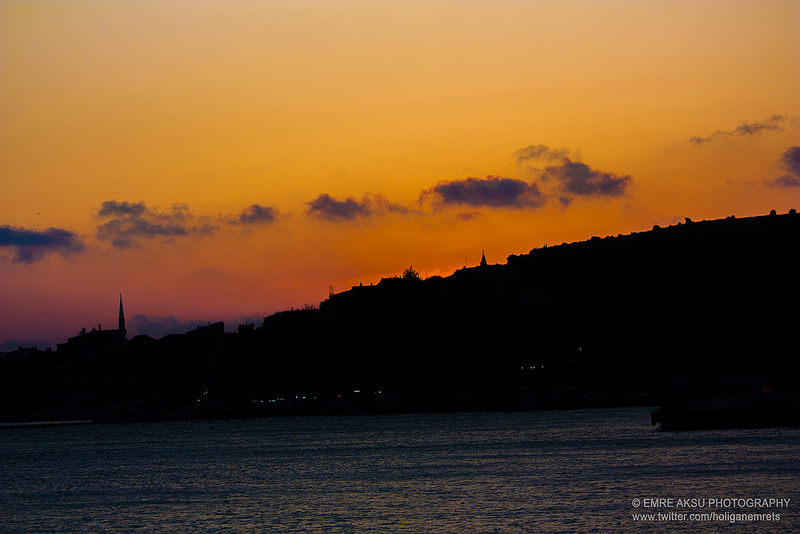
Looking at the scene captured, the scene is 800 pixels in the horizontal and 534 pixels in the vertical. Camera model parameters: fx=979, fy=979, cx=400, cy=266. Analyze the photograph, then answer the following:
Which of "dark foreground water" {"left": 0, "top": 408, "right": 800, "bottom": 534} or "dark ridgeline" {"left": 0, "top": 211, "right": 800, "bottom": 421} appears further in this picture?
"dark ridgeline" {"left": 0, "top": 211, "right": 800, "bottom": 421}

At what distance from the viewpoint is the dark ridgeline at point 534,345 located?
5787 inches

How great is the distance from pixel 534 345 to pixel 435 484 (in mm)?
117830

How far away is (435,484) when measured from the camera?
51.3 m

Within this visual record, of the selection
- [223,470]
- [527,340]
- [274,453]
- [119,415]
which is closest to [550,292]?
[527,340]

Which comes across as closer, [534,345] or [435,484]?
[435,484]

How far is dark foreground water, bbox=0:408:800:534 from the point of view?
127 feet

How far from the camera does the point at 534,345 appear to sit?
549 feet

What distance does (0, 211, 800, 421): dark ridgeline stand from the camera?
147 meters

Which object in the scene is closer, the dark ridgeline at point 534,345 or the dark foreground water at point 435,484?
the dark foreground water at point 435,484

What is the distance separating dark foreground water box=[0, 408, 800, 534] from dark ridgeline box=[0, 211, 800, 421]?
58.0m

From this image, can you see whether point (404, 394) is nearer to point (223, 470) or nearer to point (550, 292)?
point (550, 292)

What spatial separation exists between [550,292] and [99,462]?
125541mm

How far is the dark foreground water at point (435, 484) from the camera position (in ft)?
127

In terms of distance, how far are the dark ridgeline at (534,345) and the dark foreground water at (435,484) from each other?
58.0m
